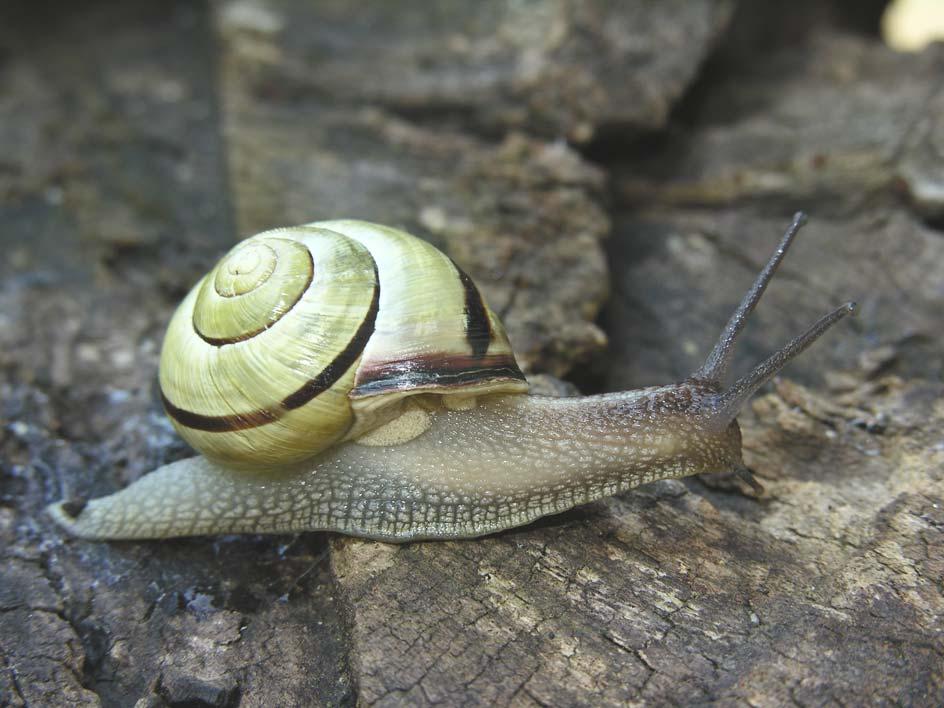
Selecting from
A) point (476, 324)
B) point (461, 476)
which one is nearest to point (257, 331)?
point (476, 324)

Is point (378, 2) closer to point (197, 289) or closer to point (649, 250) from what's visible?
point (649, 250)

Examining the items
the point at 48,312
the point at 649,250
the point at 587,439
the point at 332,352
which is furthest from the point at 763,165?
the point at 48,312

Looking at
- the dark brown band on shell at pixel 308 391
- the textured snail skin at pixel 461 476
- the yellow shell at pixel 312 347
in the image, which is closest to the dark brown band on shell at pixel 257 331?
the yellow shell at pixel 312 347

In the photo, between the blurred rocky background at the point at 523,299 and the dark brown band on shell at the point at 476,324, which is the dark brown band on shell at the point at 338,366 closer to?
the dark brown band on shell at the point at 476,324

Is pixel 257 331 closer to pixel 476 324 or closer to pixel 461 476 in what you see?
pixel 476 324

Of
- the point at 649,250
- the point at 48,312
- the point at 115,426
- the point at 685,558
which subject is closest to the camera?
the point at 685,558

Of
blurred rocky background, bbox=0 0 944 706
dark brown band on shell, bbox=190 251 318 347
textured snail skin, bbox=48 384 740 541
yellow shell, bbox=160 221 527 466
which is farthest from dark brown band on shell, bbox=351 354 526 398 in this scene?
blurred rocky background, bbox=0 0 944 706

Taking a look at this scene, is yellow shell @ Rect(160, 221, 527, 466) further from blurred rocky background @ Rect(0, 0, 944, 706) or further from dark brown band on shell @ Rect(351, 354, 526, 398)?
blurred rocky background @ Rect(0, 0, 944, 706)
